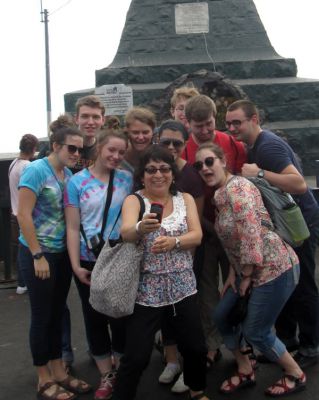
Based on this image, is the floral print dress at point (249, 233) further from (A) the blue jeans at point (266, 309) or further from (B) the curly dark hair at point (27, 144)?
(B) the curly dark hair at point (27, 144)

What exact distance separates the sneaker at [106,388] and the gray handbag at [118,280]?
2.08 feet

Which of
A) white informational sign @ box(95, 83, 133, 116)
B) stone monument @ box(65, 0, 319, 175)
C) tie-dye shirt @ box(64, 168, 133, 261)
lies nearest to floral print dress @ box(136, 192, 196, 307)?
tie-dye shirt @ box(64, 168, 133, 261)

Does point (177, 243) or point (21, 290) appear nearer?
point (177, 243)

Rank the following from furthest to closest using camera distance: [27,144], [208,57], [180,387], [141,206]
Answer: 1. [208,57]
2. [27,144]
3. [180,387]
4. [141,206]

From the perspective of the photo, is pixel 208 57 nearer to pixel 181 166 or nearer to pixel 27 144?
pixel 27 144

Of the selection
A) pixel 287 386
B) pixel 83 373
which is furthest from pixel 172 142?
pixel 83 373

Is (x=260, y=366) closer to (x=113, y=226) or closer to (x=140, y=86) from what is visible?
(x=113, y=226)

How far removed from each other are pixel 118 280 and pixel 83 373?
4.26 ft

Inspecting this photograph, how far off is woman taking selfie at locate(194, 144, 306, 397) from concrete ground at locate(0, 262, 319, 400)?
0.86 ft

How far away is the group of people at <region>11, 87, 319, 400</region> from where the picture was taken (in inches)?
110

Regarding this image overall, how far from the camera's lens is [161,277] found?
2791mm

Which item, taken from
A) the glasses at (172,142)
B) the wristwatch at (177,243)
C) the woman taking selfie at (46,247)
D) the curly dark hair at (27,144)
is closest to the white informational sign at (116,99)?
the curly dark hair at (27,144)

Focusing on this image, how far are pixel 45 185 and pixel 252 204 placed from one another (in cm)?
125

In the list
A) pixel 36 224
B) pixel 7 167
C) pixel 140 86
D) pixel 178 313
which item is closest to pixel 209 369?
pixel 178 313
